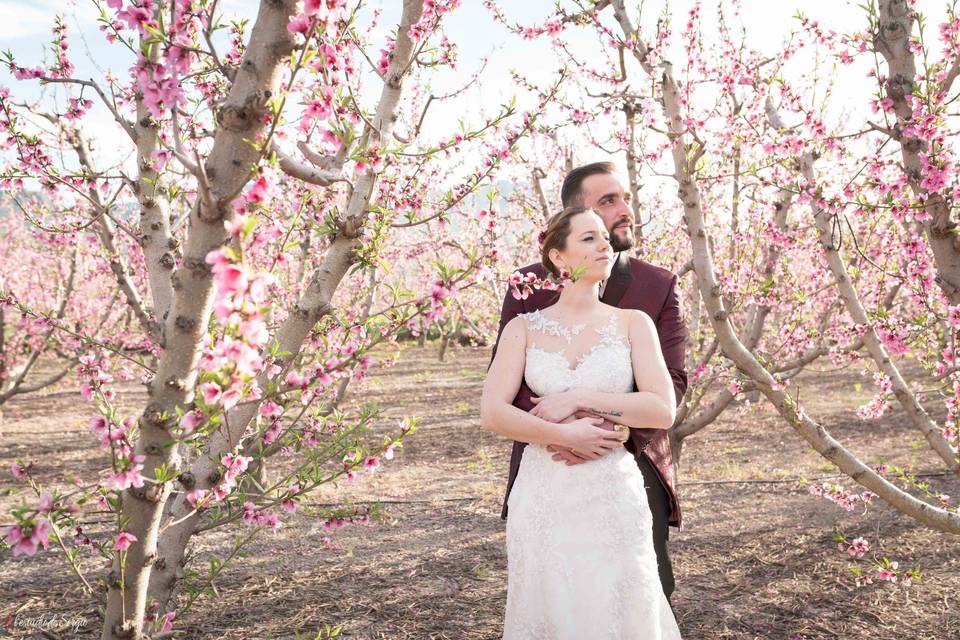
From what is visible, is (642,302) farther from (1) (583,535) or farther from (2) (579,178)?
(1) (583,535)

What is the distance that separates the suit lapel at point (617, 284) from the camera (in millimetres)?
3443

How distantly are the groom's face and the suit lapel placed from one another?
12cm

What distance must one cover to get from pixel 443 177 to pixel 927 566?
500 cm

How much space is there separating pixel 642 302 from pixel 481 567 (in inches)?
102

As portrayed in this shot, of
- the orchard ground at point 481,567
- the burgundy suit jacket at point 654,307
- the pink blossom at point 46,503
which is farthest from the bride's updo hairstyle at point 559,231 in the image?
the pink blossom at point 46,503

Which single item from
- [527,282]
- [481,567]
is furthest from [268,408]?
[481,567]

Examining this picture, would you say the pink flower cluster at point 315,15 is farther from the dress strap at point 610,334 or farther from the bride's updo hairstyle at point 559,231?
the dress strap at point 610,334

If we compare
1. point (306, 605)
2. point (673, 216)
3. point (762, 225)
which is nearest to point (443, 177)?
point (762, 225)

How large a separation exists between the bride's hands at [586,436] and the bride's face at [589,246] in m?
0.58

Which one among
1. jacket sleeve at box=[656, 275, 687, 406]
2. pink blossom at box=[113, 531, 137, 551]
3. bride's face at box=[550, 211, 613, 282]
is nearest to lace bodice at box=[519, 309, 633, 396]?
bride's face at box=[550, 211, 613, 282]

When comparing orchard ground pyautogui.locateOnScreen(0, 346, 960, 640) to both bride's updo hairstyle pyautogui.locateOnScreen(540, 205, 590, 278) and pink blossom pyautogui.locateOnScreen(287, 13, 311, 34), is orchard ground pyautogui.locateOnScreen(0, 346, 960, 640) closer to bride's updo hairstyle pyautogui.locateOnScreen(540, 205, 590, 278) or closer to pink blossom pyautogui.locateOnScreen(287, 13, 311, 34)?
bride's updo hairstyle pyautogui.locateOnScreen(540, 205, 590, 278)

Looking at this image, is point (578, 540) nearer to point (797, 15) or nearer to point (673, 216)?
point (797, 15)

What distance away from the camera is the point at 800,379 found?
51.8 ft

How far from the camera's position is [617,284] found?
3.46m
